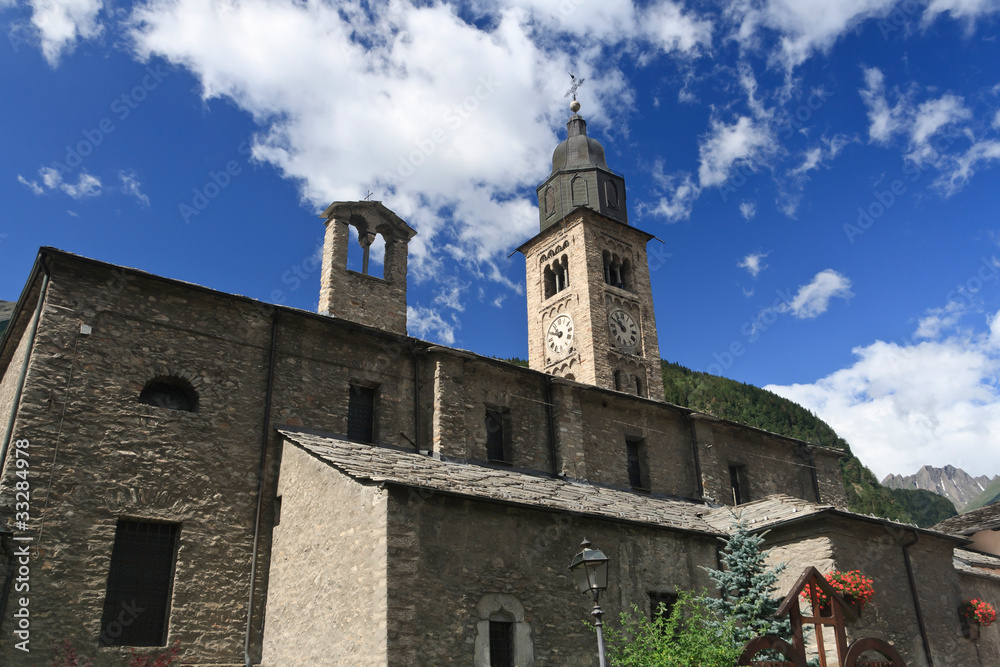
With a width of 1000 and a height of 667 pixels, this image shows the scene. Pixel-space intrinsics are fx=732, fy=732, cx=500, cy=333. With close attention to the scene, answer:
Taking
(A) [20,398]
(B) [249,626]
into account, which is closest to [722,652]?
(B) [249,626]

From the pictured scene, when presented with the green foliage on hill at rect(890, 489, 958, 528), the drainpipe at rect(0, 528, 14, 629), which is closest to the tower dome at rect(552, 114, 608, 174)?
the drainpipe at rect(0, 528, 14, 629)

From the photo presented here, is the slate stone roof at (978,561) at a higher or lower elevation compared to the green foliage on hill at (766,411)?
lower

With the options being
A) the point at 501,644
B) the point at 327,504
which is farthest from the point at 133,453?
the point at 501,644

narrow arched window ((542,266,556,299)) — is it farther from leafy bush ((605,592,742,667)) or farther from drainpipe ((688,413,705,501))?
leafy bush ((605,592,742,667))

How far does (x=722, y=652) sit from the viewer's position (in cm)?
1101

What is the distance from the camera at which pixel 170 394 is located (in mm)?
14438

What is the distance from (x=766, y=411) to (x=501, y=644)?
181 ft

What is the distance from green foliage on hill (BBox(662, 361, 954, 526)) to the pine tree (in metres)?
42.8

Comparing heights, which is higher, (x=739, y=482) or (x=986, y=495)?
(x=986, y=495)

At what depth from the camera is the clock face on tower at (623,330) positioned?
3247 cm

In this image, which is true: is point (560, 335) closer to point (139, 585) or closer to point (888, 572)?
point (888, 572)

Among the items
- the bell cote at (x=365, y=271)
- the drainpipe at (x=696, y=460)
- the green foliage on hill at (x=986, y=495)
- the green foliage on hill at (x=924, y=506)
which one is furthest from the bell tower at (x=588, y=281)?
the green foliage on hill at (x=986, y=495)

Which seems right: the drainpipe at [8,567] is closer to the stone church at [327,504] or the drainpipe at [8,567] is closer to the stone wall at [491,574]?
the stone church at [327,504]

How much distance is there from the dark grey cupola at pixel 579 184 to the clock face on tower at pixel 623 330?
16.3 ft
